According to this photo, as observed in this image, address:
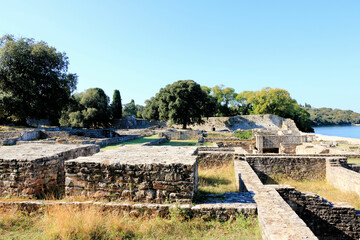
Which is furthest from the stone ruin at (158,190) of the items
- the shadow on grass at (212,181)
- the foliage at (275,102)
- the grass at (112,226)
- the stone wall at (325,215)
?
the foliage at (275,102)

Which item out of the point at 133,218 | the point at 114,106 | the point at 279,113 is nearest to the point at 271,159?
the point at 133,218

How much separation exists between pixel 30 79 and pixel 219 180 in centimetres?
2675

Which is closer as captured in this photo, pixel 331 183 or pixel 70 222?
pixel 70 222

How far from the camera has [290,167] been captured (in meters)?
9.21

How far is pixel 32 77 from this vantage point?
983 inches

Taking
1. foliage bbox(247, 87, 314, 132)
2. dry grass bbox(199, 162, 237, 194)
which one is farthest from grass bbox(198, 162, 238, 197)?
foliage bbox(247, 87, 314, 132)

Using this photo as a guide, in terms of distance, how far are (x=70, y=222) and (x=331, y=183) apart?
31.6ft

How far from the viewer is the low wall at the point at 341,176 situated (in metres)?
7.05

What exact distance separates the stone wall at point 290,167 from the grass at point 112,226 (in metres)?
6.10

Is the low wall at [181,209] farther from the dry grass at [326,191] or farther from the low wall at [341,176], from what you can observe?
the low wall at [341,176]

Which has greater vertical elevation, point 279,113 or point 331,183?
point 279,113

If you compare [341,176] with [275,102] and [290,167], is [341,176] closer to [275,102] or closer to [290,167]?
[290,167]

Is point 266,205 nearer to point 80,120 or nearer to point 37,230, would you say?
point 37,230

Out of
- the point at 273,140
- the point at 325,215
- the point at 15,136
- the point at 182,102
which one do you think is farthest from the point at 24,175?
the point at 182,102
